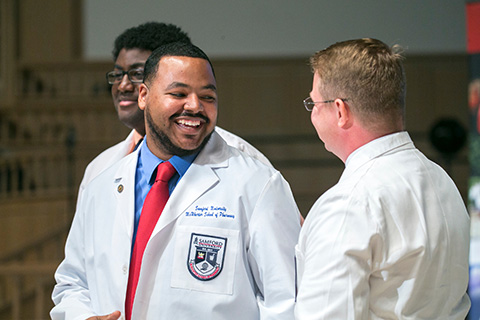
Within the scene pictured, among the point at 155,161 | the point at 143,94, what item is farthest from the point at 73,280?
the point at 143,94

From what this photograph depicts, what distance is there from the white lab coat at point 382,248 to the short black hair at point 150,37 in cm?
104

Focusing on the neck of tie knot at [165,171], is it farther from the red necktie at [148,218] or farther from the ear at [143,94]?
the ear at [143,94]

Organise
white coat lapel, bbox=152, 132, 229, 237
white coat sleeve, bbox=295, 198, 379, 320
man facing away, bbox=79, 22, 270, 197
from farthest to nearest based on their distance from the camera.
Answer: man facing away, bbox=79, 22, 270, 197 < white coat lapel, bbox=152, 132, 229, 237 < white coat sleeve, bbox=295, 198, 379, 320

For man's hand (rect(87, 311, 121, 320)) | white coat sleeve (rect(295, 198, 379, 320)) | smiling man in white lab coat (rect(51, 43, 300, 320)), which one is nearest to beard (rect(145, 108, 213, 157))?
smiling man in white lab coat (rect(51, 43, 300, 320))

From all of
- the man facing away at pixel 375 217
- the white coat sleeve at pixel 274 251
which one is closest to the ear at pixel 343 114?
the man facing away at pixel 375 217

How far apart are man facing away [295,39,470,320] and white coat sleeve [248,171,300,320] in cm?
15

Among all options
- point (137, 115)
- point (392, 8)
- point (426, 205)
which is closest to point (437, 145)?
point (392, 8)

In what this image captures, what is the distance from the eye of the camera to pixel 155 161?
1766 millimetres

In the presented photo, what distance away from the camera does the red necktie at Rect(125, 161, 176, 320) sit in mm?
1640

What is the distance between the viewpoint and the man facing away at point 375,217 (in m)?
1.19

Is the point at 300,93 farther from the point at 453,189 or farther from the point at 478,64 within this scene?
the point at 453,189

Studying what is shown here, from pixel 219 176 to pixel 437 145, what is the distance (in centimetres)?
564

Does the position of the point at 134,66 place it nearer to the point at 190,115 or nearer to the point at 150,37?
the point at 150,37

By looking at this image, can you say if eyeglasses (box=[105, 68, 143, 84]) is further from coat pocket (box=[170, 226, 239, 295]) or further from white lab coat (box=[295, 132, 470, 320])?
white lab coat (box=[295, 132, 470, 320])
